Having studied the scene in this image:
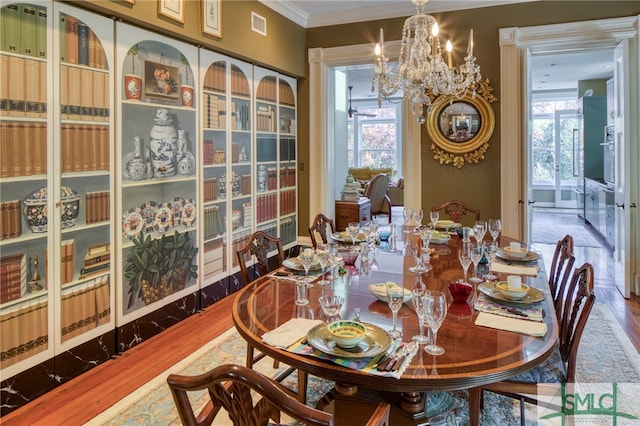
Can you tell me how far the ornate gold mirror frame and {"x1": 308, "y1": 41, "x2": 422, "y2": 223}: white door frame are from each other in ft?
0.82

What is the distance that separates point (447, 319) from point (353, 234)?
1.32 metres

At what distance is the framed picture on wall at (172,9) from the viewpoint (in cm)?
301

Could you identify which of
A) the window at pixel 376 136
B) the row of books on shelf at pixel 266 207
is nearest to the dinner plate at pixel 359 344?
the row of books on shelf at pixel 266 207

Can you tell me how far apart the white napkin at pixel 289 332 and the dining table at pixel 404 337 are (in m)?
0.02

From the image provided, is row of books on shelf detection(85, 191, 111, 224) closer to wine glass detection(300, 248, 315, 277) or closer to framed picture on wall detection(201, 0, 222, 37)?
wine glass detection(300, 248, 315, 277)

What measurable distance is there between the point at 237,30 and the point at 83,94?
1.75 m

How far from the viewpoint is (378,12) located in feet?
15.7

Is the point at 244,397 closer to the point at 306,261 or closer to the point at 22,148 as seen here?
the point at 306,261

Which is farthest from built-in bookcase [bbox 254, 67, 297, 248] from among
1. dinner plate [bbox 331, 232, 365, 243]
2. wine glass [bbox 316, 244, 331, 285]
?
wine glass [bbox 316, 244, 331, 285]

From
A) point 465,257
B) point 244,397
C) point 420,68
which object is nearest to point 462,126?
point 420,68

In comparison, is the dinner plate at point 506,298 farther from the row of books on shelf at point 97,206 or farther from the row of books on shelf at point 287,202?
the row of books on shelf at point 287,202

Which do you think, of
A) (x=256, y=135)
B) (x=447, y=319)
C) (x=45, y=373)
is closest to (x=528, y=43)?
(x=256, y=135)

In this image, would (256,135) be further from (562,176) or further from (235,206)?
(562,176)

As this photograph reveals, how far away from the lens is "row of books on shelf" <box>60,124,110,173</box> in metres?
2.53
